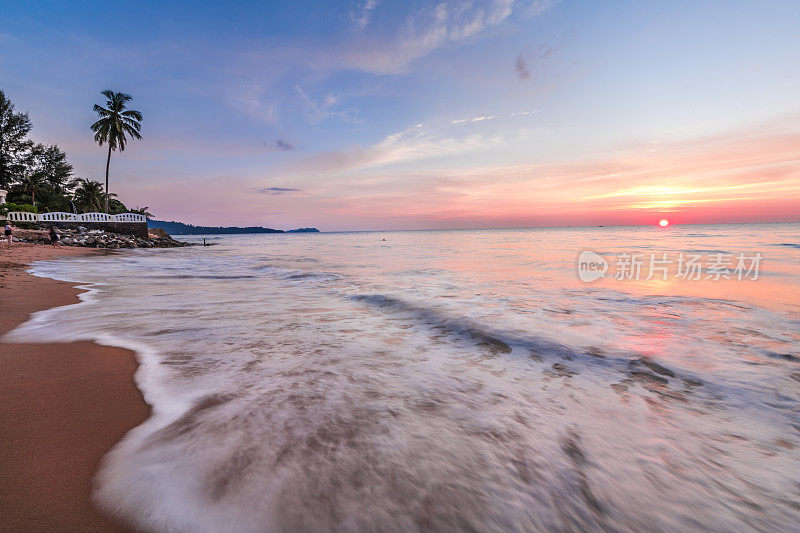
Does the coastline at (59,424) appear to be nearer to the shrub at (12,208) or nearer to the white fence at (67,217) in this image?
the white fence at (67,217)

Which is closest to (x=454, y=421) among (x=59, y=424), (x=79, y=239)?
(x=59, y=424)

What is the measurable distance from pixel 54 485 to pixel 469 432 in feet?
9.50

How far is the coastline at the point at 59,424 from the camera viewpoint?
70.8 inches

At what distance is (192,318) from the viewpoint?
6629 mm

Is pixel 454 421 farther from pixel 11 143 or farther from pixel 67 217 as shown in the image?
pixel 11 143

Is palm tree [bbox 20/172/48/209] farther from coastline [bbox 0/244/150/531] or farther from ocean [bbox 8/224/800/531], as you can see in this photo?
coastline [bbox 0/244/150/531]

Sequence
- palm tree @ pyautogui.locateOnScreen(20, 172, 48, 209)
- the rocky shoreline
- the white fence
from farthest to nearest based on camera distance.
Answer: palm tree @ pyautogui.locateOnScreen(20, 172, 48, 209) < the white fence < the rocky shoreline

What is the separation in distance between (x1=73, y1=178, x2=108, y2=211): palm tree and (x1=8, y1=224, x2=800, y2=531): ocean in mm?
56521

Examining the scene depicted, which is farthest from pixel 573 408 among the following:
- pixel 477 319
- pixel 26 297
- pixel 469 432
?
pixel 26 297

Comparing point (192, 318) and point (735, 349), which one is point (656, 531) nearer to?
point (735, 349)

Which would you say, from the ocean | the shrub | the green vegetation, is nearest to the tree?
the green vegetation

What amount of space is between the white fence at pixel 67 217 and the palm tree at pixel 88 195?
13.8 metres

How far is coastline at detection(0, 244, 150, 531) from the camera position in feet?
5.90

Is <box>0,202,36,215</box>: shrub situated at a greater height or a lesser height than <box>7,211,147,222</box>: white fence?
greater
